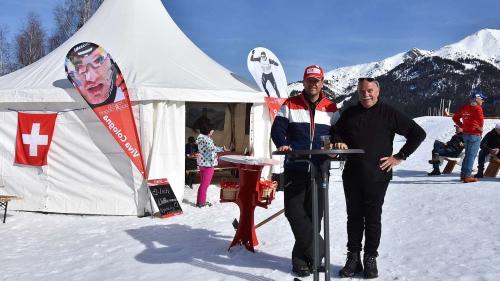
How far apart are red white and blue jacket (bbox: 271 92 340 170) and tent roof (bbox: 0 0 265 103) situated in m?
3.54

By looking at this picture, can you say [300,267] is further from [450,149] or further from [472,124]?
[450,149]

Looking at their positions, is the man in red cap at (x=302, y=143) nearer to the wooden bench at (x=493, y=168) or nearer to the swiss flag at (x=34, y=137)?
the swiss flag at (x=34, y=137)

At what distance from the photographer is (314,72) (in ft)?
11.7

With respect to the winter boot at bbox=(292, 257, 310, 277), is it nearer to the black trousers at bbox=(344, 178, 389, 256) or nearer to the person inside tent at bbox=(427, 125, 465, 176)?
the black trousers at bbox=(344, 178, 389, 256)

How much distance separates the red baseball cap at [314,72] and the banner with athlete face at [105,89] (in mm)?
3927

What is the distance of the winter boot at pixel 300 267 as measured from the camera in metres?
3.68

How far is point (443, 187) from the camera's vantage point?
8047mm

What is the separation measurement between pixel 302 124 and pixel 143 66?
4550 mm

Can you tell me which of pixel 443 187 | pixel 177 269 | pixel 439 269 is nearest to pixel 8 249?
pixel 177 269

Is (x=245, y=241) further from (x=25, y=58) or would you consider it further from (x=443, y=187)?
(x=25, y=58)

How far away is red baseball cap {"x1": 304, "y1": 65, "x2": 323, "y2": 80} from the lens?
11.7 ft

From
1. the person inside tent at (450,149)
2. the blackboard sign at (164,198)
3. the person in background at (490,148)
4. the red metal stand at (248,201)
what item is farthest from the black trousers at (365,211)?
the person inside tent at (450,149)

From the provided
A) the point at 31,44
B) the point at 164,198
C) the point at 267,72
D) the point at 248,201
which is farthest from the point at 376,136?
the point at 31,44

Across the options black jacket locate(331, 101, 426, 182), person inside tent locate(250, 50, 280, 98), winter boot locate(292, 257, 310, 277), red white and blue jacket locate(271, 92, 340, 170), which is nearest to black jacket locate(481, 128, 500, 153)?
person inside tent locate(250, 50, 280, 98)
